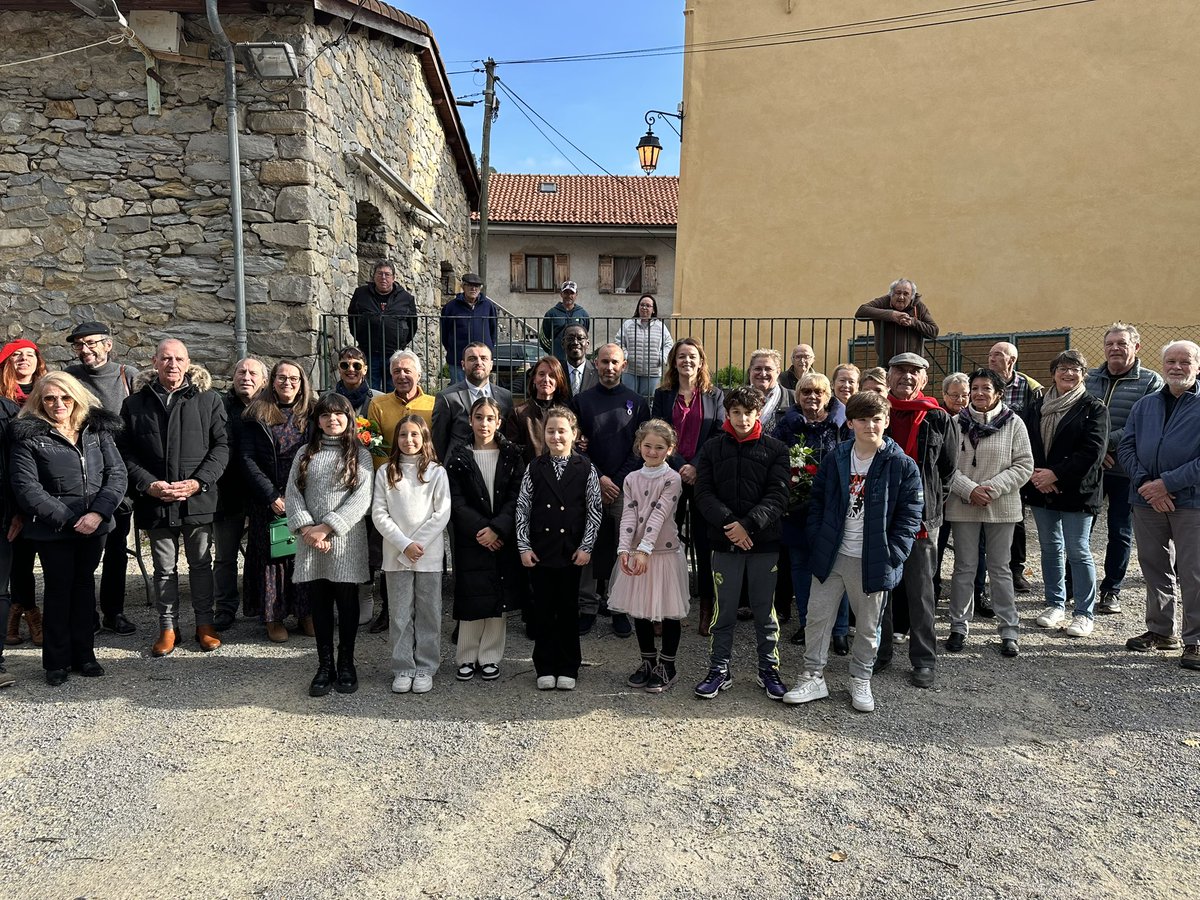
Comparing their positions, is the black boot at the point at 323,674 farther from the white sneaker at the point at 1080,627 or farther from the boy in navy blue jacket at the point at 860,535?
the white sneaker at the point at 1080,627

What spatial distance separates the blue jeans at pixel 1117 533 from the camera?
17.8 ft

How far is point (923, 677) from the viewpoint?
4.13 meters

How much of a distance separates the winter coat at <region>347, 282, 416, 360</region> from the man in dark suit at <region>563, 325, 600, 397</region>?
91.0 inches

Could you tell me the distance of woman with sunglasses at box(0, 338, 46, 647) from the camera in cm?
462

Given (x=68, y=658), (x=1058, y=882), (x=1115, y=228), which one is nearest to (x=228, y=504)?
(x=68, y=658)

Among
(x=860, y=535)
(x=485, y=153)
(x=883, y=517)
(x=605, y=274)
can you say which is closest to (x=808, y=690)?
(x=860, y=535)

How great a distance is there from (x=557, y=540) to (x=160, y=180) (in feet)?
19.2

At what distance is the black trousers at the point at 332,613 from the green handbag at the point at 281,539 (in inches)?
22.3

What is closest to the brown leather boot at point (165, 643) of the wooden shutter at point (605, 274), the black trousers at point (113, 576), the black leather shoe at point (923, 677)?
the black trousers at point (113, 576)

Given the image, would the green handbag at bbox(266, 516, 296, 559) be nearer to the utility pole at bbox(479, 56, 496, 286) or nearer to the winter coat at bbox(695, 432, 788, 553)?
the winter coat at bbox(695, 432, 788, 553)

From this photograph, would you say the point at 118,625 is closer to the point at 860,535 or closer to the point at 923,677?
the point at 860,535

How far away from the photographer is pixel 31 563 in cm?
470

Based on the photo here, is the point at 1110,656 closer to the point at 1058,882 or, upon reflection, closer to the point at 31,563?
the point at 1058,882

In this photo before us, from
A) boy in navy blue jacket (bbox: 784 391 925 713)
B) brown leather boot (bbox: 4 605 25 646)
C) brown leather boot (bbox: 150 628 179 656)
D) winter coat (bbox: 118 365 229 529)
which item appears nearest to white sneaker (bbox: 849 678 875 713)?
boy in navy blue jacket (bbox: 784 391 925 713)
